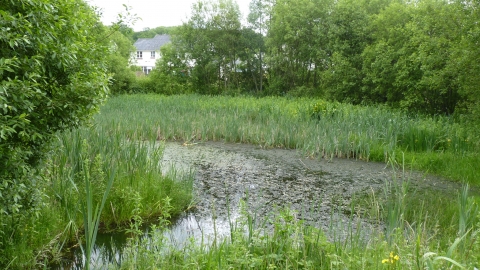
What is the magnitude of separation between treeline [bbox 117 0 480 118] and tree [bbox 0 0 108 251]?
5.79m

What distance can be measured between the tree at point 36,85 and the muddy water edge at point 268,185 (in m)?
1.11

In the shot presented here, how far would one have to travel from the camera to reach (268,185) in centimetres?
584

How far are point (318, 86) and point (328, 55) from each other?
218 centimetres

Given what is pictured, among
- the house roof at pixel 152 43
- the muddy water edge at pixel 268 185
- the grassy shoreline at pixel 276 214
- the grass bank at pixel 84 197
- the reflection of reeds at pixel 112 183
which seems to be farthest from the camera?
the house roof at pixel 152 43

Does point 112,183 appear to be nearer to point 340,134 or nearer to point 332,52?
point 340,134

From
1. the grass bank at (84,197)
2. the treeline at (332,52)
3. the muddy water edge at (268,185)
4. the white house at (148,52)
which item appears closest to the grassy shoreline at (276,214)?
the grass bank at (84,197)

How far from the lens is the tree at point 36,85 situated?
94.8 inches

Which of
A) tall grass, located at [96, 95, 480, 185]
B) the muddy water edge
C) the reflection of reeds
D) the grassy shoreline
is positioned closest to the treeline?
tall grass, located at [96, 95, 480, 185]

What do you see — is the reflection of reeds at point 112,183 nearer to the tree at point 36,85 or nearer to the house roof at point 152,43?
the tree at point 36,85

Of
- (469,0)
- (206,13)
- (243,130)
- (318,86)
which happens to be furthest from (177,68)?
(469,0)

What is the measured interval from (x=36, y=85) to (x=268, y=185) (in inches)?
151

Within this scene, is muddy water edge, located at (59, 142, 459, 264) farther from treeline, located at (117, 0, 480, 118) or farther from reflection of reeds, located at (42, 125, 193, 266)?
treeline, located at (117, 0, 480, 118)

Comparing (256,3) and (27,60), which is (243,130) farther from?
(256,3)

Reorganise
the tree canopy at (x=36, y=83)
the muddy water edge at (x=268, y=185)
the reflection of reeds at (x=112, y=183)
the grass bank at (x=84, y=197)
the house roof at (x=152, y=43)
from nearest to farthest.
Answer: the tree canopy at (x=36, y=83) → the grass bank at (x=84, y=197) → the reflection of reeds at (x=112, y=183) → the muddy water edge at (x=268, y=185) → the house roof at (x=152, y=43)
